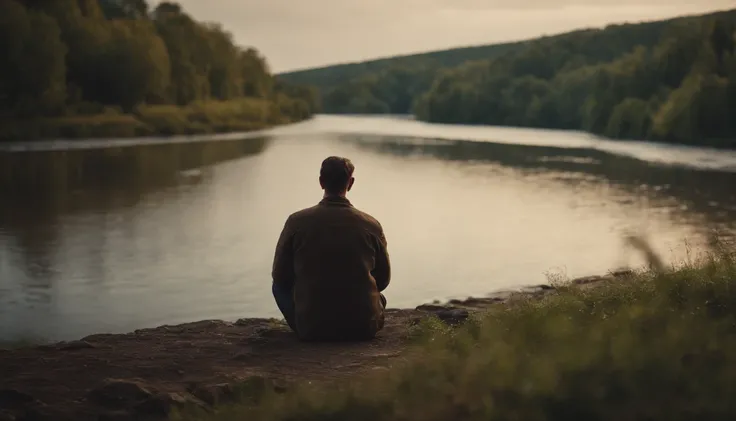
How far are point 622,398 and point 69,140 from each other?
5072cm

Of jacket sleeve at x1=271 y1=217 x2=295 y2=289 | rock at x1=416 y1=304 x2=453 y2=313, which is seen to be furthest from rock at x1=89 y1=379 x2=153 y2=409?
rock at x1=416 y1=304 x2=453 y2=313

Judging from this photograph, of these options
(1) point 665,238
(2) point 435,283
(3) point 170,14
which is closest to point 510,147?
(1) point 665,238

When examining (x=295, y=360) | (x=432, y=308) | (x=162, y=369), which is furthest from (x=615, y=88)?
(x=162, y=369)

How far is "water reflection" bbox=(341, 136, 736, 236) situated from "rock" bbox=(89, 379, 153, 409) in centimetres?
1428

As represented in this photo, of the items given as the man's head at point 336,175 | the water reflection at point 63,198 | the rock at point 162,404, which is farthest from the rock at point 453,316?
the water reflection at point 63,198

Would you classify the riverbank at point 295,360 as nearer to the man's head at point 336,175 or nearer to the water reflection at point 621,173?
the man's head at point 336,175

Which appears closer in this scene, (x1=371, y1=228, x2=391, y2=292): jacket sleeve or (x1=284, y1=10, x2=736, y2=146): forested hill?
(x1=371, y1=228, x2=391, y2=292): jacket sleeve

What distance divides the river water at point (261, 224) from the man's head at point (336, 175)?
4469 millimetres

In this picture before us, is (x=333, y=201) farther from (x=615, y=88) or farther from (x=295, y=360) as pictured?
(x=615, y=88)

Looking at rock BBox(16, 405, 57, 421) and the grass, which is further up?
the grass

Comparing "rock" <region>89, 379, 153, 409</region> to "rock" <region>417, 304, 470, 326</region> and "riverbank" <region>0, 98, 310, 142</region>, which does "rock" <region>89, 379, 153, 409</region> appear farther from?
"riverbank" <region>0, 98, 310, 142</region>

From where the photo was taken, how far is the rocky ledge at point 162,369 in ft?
16.7

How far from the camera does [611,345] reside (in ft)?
14.9

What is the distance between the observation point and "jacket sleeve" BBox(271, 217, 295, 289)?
6426 mm
